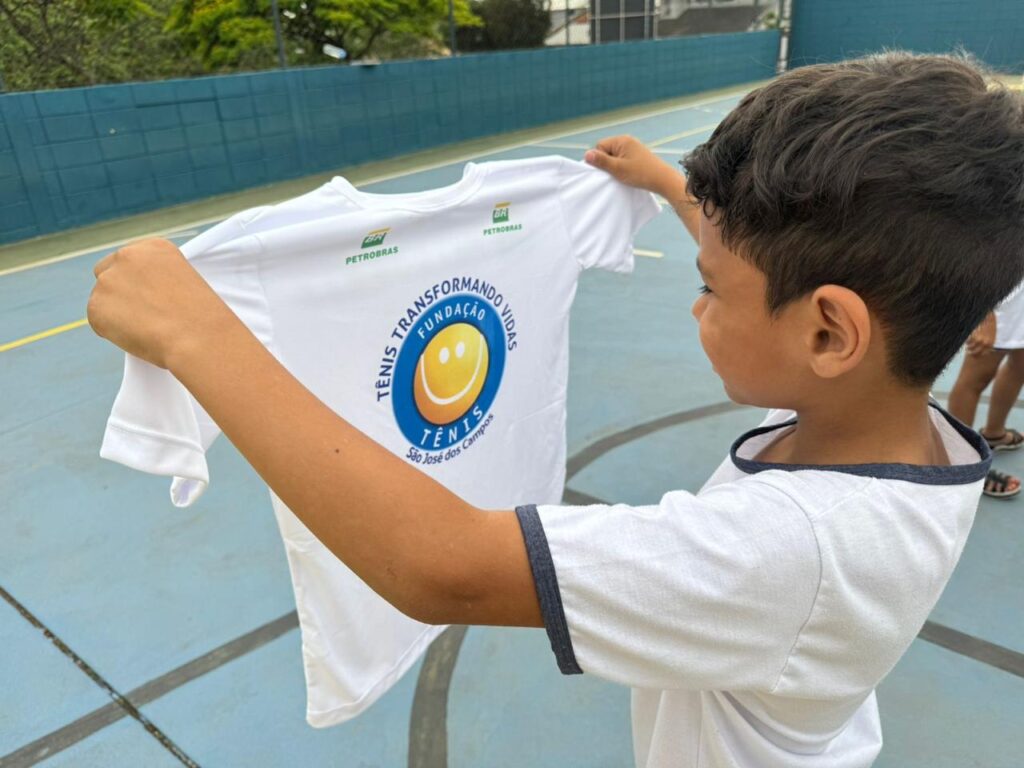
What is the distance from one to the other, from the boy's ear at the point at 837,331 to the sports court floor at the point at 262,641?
1.21 m

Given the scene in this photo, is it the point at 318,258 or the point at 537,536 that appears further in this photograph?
the point at 318,258

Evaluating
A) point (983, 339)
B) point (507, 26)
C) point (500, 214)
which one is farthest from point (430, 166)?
point (500, 214)

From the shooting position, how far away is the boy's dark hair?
0.58m

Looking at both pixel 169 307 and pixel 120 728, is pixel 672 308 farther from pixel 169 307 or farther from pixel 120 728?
pixel 169 307

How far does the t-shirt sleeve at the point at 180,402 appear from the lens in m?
0.93

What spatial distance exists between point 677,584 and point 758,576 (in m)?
0.06

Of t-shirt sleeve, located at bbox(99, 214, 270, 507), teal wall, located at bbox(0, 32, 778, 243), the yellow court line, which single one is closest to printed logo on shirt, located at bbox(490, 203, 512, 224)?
t-shirt sleeve, located at bbox(99, 214, 270, 507)

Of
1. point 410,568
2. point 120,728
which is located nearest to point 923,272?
point 410,568

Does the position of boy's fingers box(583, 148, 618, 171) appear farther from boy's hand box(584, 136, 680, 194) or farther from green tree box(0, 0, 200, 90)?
green tree box(0, 0, 200, 90)

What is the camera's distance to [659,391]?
10.4 ft

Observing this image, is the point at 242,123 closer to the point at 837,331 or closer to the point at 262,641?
the point at 262,641

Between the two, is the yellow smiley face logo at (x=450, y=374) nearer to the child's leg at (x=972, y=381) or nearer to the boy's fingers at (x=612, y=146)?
the boy's fingers at (x=612, y=146)

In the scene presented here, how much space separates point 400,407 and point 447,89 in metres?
9.12

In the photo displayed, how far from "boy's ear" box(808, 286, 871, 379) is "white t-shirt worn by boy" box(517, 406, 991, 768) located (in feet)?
0.31
